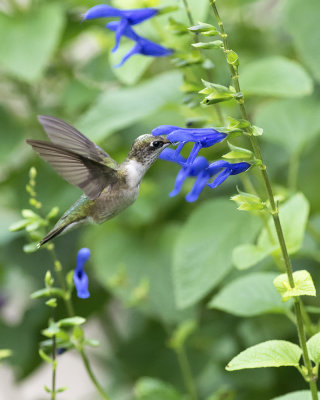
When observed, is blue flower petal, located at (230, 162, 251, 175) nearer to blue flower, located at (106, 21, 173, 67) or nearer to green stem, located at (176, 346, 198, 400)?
blue flower, located at (106, 21, 173, 67)

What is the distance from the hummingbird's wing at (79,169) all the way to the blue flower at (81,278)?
0.07 metres

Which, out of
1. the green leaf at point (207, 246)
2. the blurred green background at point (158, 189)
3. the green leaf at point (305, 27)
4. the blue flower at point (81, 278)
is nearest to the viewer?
the blue flower at point (81, 278)

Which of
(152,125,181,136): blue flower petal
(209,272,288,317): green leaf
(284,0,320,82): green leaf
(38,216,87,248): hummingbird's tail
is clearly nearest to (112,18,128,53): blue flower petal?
(152,125,181,136): blue flower petal

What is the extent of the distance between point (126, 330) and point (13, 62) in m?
0.93

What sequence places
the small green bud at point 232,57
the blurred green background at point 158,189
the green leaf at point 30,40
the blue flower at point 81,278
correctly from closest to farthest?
1. the small green bud at point 232,57
2. the blue flower at point 81,278
3. the blurred green background at point 158,189
4. the green leaf at point 30,40

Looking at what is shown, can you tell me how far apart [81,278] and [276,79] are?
28.9 inches

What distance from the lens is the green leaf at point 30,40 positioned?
1692 mm

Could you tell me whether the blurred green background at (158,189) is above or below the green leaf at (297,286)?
above

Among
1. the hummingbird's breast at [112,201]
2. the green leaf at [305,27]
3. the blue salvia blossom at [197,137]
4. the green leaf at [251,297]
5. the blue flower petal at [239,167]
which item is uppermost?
the green leaf at [305,27]

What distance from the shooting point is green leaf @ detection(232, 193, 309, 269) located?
103 centimetres

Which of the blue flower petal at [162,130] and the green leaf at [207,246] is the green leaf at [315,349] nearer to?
the blue flower petal at [162,130]

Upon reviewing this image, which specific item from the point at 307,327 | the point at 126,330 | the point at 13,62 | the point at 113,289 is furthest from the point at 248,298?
the point at 126,330

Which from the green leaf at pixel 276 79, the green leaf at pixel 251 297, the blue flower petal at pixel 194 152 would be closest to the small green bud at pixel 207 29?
the blue flower petal at pixel 194 152

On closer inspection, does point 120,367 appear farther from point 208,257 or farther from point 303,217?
point 303,217
